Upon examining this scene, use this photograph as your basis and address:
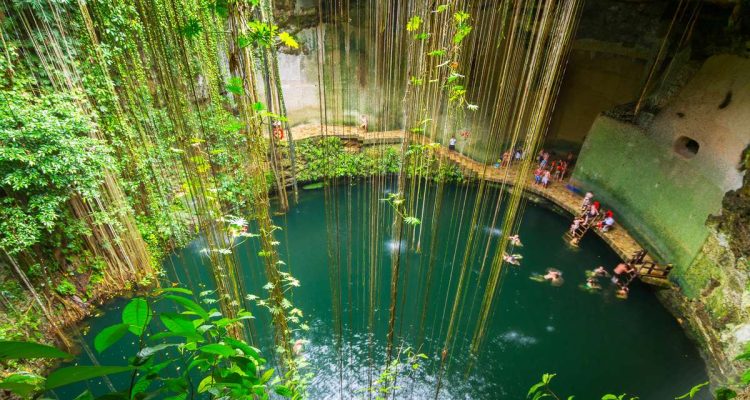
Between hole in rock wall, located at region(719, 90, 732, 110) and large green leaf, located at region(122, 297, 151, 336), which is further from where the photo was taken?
hole in rock wall, located at region(719, 90, 732, 110)

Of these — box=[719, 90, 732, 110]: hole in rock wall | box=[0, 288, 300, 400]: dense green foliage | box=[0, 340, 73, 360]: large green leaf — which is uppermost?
box=[0, 340, 73, 360]: large green leaf

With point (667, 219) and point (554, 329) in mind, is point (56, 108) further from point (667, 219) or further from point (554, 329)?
point (667, 219)

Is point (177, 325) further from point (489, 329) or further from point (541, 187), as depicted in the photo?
point (541, 187)

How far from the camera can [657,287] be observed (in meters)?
5.33

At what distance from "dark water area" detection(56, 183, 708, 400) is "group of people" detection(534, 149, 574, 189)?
1817 mm

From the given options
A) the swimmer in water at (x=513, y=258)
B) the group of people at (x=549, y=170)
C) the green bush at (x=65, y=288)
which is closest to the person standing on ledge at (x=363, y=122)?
the group of people at (x=549, y=170)

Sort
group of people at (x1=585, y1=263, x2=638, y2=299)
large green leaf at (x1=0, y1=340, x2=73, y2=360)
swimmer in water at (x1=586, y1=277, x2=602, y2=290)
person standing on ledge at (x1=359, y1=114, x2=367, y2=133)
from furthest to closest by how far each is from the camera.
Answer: person standing on ledge at (x1=359, y1=114, x2=367, y2=133) → swimmer in water at (x1=586, y1=277, x2=602, y2=290) → group of people at (x1=585, y1=263, x2=638, y2=299) → large green leaf at (x1=0, y1=340, x2=73, y2=360)

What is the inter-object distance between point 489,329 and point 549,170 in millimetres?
4744

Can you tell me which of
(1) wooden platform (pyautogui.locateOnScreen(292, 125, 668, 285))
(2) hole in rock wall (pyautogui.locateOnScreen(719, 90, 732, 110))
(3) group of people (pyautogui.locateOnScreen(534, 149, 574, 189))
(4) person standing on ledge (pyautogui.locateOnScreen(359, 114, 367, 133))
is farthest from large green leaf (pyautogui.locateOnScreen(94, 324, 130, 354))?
(4) person standing on ledge (pyautogui.locateOnScreen(359, 114, 367, 133))

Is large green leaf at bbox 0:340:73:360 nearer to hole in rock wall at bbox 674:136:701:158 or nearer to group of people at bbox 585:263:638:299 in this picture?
group of people at bbox 585:263:638:299

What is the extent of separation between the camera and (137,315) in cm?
53

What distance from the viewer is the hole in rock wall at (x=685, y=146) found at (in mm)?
5543

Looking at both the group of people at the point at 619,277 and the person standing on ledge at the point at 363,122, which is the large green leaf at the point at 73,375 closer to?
the group of people at the point at 619,277

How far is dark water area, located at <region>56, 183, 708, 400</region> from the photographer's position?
13.3 ft
